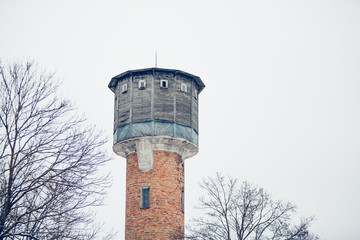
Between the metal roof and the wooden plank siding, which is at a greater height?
the metal roof

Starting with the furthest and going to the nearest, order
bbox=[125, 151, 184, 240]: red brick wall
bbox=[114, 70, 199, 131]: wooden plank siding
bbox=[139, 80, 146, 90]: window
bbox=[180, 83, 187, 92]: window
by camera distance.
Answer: bbox=[180, 83, 187, 92]: window < bbox=[139, 80, 146, 90]: window < bbox=[114, 70, 199, 131]: wooden plank siding < bbox=[125, 151, 184, 240]: red brick wall

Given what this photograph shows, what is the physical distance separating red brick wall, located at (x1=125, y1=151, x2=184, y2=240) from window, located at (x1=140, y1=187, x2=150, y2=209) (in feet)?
0.58

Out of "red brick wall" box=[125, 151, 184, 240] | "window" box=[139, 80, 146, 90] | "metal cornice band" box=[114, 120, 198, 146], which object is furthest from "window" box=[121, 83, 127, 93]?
"red brick wall" box=[125, 151, 184, 240]

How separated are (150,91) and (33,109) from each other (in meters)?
10.5

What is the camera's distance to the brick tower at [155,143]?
23016 millimetres

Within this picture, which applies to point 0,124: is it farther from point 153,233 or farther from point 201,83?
→ point 201,83

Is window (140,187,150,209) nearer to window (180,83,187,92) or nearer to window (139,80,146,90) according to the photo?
window (139,80,146,90)

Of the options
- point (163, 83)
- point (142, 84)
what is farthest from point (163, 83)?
point (142, 84)

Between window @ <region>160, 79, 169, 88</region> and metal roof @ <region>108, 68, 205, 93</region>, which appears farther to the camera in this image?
metal roof @ <region>108, 68, 205, 93</region>

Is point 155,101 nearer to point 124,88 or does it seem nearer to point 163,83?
point 163,83

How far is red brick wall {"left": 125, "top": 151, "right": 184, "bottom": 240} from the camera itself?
22688mm

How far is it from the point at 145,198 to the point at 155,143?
2.84m

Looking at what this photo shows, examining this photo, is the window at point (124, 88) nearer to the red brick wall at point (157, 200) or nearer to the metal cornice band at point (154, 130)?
the metal cornice band at point (154, 130)

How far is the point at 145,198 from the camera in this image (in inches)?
920
